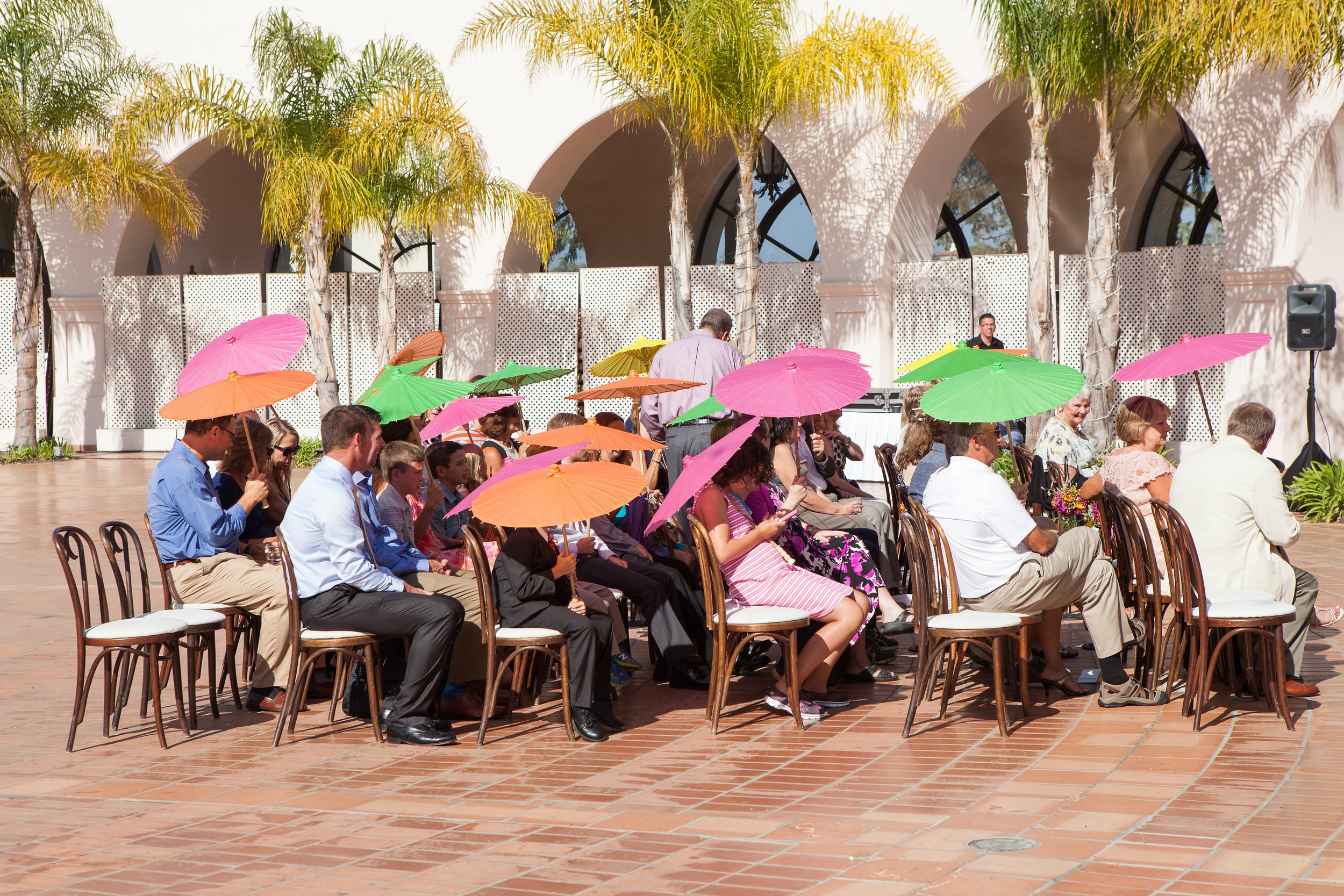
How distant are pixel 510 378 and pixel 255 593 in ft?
9.11

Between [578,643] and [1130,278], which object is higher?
[1130,278]

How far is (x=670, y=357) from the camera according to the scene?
8.98 m

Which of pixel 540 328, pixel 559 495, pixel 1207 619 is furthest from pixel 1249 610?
pixel 540 328

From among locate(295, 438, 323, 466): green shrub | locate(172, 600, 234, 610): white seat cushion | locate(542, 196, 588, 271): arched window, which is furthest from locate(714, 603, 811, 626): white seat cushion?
locate(542, 196, 588, 271): arched window

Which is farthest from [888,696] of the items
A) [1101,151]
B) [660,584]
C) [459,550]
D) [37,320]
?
[37,320]

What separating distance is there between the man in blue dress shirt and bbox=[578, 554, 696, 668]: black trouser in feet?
4.93

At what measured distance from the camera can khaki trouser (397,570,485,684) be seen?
242 inches

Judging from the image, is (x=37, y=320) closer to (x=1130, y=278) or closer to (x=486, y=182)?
(x=486, y=182)

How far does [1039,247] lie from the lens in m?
14.4

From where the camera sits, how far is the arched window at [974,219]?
22.2 meters

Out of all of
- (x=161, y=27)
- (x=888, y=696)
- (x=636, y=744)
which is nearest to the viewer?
(x=636, y=744)

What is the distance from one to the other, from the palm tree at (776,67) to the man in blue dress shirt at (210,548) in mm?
9699

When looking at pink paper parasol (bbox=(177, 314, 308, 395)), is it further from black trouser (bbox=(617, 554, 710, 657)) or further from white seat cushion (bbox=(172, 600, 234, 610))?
black trouser (bbox=(617, 554, 710, 657))

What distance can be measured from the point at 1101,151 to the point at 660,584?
915 cm
